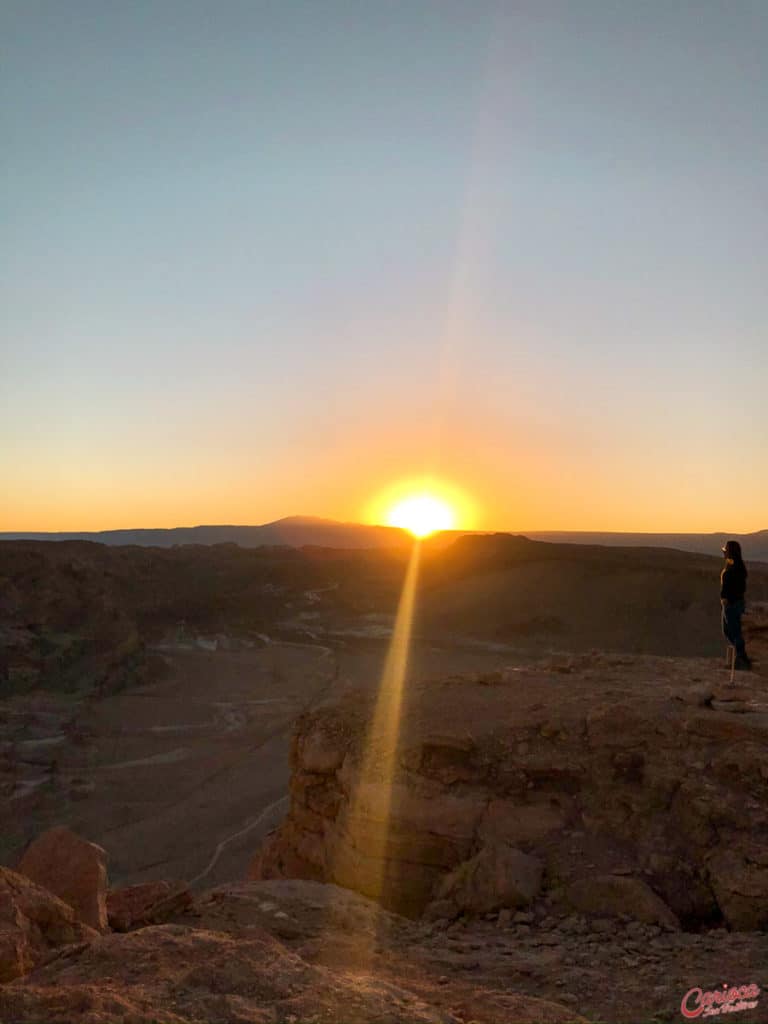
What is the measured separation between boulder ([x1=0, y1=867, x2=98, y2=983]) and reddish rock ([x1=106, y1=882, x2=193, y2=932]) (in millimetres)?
469

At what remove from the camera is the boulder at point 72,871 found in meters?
5.20

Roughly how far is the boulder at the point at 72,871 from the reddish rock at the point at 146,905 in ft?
0.29

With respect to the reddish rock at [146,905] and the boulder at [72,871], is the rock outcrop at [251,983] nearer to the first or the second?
the reddish rock at [146,905]

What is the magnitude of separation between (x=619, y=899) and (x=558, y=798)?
3.39 feet

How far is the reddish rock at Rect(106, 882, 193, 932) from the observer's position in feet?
16.7

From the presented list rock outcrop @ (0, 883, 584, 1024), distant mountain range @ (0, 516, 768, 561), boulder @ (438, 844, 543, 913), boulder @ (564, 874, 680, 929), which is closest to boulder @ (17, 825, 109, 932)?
rock outcrop @ (0, 883, 584, 1024)

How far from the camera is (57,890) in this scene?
17.6ft

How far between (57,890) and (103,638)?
76.1 ft

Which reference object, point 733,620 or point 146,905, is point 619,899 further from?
point 733,620

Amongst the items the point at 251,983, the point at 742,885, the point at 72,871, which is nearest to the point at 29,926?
the point at 72,871

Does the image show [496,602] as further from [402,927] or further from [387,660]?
[402,927]

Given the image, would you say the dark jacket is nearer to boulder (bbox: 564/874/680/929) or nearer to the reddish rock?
boulder (bbox: 564/874/680/929)

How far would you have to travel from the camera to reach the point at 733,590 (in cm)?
777

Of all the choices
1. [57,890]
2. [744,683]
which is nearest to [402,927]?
[57,890]
